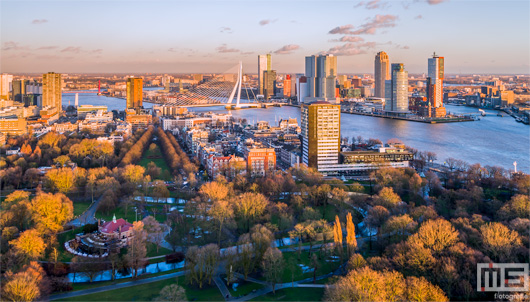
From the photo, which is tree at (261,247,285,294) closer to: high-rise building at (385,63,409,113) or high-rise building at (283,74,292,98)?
high-rise building at (385,63,409,113)

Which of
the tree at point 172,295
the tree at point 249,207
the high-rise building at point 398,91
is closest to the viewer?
the tree at point 172,295

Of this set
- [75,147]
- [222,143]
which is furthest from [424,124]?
[75,147]

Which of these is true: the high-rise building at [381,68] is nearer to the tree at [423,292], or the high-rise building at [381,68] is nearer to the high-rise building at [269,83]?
the high-rise building at [269,83]

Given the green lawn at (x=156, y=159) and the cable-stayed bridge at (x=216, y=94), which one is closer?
the green lawn at (x=156, y=159)

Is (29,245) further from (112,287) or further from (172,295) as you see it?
(172,295)

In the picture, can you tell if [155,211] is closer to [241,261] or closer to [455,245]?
[241,261]

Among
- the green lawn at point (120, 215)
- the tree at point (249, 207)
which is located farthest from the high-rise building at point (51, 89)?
the tree at point (249, 207)

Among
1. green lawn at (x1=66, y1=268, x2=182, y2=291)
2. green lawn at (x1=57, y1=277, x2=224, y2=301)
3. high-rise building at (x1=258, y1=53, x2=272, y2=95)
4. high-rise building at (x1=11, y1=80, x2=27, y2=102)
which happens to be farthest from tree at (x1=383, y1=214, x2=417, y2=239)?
high-rise building at (x1=258, y1=53, x2=272, y2=95)
